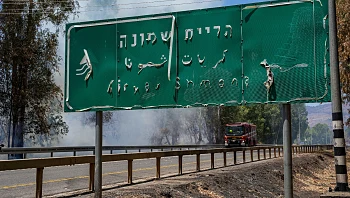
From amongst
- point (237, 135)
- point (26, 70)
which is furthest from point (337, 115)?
point (237, 135)

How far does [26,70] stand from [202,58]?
30.0 m

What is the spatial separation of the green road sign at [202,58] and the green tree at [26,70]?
27.3 meters

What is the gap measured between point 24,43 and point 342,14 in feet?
73.9

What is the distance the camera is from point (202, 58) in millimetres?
7641

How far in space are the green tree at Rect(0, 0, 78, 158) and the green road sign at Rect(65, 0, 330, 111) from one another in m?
27.3

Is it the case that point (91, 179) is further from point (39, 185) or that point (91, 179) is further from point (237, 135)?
point (237, 135)

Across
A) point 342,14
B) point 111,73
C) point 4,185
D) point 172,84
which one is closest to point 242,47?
point 172,84

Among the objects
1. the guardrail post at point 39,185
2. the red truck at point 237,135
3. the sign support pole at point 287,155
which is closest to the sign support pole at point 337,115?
the sign support pole at point 287,155

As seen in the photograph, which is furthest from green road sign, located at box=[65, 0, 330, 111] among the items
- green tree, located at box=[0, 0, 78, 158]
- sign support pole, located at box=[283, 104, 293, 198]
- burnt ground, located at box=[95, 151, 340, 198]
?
green tree, located at box=[0, 0, 78, 158]

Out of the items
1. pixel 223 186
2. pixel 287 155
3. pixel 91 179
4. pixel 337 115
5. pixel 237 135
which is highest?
pixel 337 115

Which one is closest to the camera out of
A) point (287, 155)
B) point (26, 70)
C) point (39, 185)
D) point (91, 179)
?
point (287, 155)

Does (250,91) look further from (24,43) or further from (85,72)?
(24,43)

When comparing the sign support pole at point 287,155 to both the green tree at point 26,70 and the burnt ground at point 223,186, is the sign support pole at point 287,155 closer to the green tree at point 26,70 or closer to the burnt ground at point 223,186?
the burnt ground at point 223,186

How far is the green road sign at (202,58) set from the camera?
6.85 meters
